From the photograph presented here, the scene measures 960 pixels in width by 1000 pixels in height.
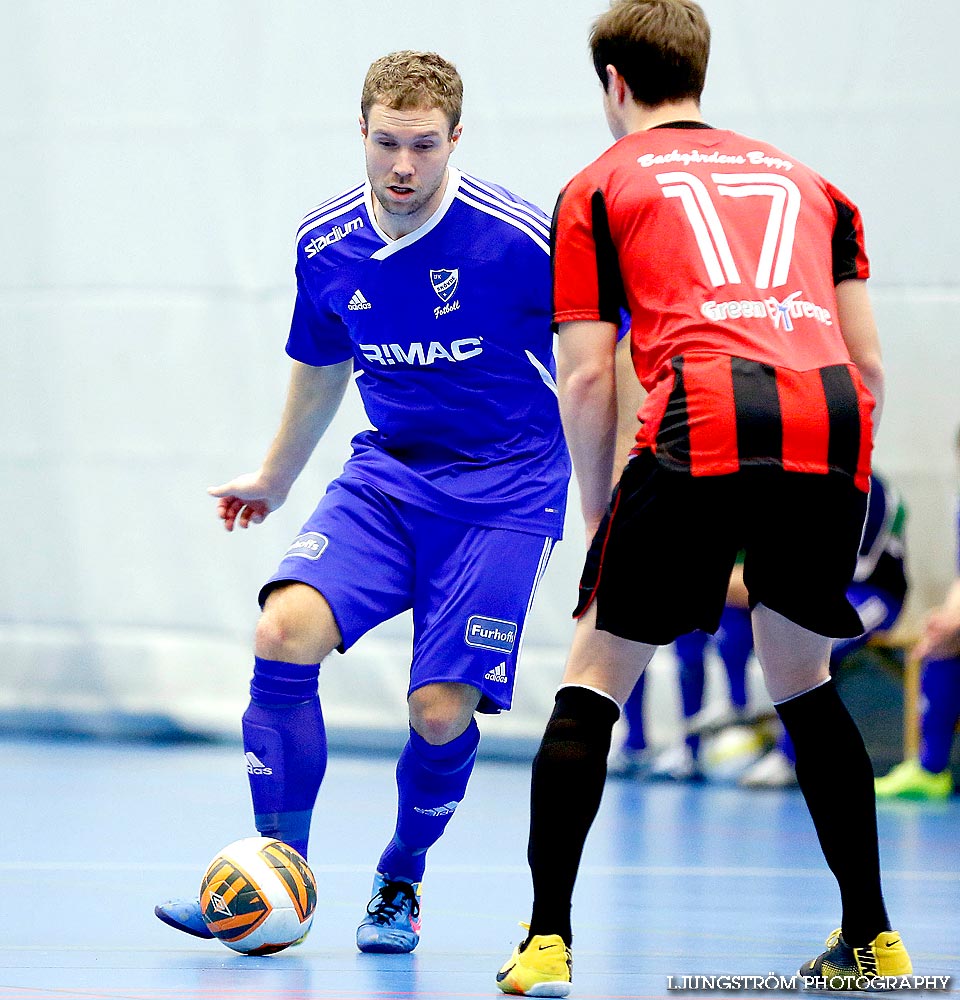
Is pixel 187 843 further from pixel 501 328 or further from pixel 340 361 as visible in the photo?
pixel 501 328

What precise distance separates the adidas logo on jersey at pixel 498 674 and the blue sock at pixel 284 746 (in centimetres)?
35

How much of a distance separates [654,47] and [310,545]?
1.28 meters

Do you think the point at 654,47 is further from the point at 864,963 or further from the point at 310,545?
the point at 864,963

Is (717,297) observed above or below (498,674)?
above

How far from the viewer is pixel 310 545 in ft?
12.0

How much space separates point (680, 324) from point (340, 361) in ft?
4.22

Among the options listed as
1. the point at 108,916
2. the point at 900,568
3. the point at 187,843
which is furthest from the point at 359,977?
the point at 900,568

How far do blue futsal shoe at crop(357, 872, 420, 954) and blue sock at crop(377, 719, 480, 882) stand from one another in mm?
27

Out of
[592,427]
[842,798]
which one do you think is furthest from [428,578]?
[842,798]

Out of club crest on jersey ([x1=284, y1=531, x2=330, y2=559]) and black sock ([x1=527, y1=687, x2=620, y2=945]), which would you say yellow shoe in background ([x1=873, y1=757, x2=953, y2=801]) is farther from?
black sock ([x1=527, y1=687, x2=620, y2=945])

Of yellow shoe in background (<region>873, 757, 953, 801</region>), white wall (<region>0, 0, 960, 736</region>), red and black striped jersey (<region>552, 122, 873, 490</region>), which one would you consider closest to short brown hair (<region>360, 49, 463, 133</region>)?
red and black striped jersey (<region>552, 122, 873, 490</region>)

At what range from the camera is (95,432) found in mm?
9031

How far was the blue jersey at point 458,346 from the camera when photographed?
147 inches

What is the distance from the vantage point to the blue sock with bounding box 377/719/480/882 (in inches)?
144
